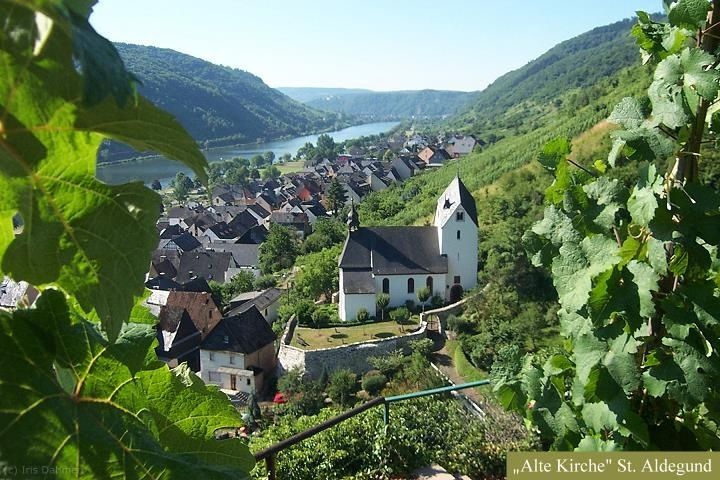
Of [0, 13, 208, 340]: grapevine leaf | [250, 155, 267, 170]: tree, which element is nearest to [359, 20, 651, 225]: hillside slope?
[0, 13, 208, 340]: grapevine leaf

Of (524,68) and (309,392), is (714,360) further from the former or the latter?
(524,68)

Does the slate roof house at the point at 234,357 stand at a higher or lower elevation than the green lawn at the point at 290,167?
lower

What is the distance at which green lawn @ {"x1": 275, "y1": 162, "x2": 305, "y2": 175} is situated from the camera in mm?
92500

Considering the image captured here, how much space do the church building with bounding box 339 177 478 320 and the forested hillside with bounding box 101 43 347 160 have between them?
262ft

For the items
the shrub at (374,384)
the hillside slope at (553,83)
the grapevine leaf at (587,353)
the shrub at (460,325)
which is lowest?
the shrub at (374,384)

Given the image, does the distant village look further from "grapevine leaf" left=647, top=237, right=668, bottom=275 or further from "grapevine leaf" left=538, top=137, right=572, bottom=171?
"grapevine leaf" left=538, top=137, right=572, bottom=171

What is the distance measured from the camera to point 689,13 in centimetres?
226

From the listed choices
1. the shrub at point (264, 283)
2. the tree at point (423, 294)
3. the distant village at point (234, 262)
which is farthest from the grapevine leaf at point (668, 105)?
the shrub at point (264, 283)

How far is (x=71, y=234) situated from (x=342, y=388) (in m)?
19.1

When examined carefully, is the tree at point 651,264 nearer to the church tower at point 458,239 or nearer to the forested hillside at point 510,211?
the forested hillside at point 510,211

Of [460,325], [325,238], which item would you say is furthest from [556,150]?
[325,238]

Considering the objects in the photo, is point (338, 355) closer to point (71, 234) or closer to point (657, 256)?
point (657, 256)

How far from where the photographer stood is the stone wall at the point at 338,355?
71.3 feet

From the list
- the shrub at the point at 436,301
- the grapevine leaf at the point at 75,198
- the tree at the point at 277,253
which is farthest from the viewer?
the tree at the point at 277,253
